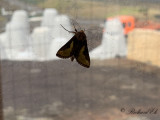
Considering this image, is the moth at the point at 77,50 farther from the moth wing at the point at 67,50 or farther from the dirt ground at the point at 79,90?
the dirt ground at the point at 79,90

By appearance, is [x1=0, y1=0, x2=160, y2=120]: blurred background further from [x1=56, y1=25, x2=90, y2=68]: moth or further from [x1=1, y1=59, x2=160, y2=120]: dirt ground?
[x1=56, y1=25, x2=90, y2=68]: moth

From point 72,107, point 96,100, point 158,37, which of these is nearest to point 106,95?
point 96,100

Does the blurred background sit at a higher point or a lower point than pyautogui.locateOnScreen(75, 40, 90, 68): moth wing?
lower

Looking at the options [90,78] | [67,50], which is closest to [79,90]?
[90,78]

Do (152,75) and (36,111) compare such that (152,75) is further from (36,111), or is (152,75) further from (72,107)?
(36,111)

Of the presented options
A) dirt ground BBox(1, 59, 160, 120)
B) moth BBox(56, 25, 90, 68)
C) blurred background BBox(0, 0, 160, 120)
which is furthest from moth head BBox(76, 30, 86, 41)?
Answer: dirt ground BBox(1, 59, 160, 120)

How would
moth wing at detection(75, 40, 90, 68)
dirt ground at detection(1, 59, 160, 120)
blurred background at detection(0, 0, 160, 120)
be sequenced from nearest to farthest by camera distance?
1. moth wing at detection(75, 40, 90, 68)
2. blurred background at detection(0, 0, 160, 120)
3. dirt ground at detection(1, 59, 160, 120)

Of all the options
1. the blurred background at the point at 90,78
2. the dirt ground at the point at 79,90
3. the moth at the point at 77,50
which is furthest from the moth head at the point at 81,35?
the dirt ground at the point at 79,90
